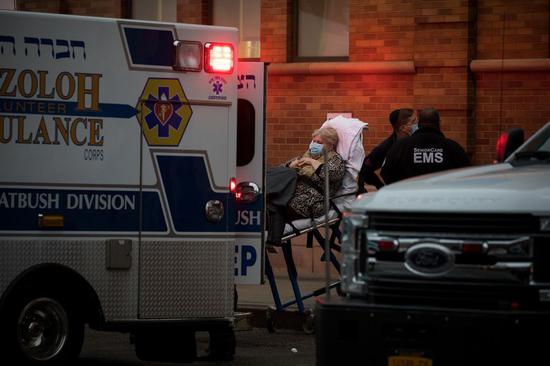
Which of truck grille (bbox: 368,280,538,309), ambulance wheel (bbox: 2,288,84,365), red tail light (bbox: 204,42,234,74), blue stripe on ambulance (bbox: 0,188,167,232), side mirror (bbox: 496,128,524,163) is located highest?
red tail light (bbox: 204,42,234,74)

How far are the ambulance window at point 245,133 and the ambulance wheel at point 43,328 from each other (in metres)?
1.70

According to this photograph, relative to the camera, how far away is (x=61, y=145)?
991 cm

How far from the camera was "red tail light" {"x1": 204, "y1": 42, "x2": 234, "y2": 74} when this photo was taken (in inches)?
402

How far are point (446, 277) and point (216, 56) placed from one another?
12.2 ft

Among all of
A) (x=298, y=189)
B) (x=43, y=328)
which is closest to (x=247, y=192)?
(x=43, y=328)

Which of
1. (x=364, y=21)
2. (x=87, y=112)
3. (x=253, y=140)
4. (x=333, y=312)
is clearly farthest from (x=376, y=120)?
(x=333, y=312)

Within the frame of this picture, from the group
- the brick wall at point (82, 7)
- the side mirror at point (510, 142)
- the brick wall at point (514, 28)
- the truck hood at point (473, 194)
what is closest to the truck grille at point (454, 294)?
the truck hood at point (473, 194)

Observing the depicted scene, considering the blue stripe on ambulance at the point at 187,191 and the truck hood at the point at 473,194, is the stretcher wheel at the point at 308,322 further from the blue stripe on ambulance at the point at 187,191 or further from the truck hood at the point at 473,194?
the truck hood at the point at 473,194

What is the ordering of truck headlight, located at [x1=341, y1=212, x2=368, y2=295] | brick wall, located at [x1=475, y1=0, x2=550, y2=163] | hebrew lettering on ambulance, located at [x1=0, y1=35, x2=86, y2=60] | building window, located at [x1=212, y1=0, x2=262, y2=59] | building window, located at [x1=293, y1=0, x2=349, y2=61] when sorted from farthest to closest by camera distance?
building window, located at [x1=212, y1=0, x2=262, y2=59]
building window, located at [x1=293, y1=0, x2=349, y2=61]
brick wall, located at [x1=475, y1=0, x2=550, y2=163]
hebrew lettering on ambulance, located at [x1=0, y1=35, x2=86, y2=60]
truck headlight, located at [x1=341, y1=212, x2=368, y2=295]

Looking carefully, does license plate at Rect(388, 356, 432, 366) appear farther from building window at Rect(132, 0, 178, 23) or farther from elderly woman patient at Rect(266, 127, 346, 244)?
building window at Rect(132, 0, 178, 23)

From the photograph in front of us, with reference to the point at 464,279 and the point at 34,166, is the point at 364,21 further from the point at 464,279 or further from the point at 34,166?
the point at 464,279

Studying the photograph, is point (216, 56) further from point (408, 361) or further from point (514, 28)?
point (514, 28)

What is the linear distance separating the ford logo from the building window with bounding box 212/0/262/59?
37.6 feet

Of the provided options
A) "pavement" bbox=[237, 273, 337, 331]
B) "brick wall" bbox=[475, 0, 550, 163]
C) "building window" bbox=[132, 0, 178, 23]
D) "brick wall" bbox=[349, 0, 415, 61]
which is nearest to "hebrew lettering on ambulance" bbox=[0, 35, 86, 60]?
"pavement" bbox=[237, 273, 337, 331]
